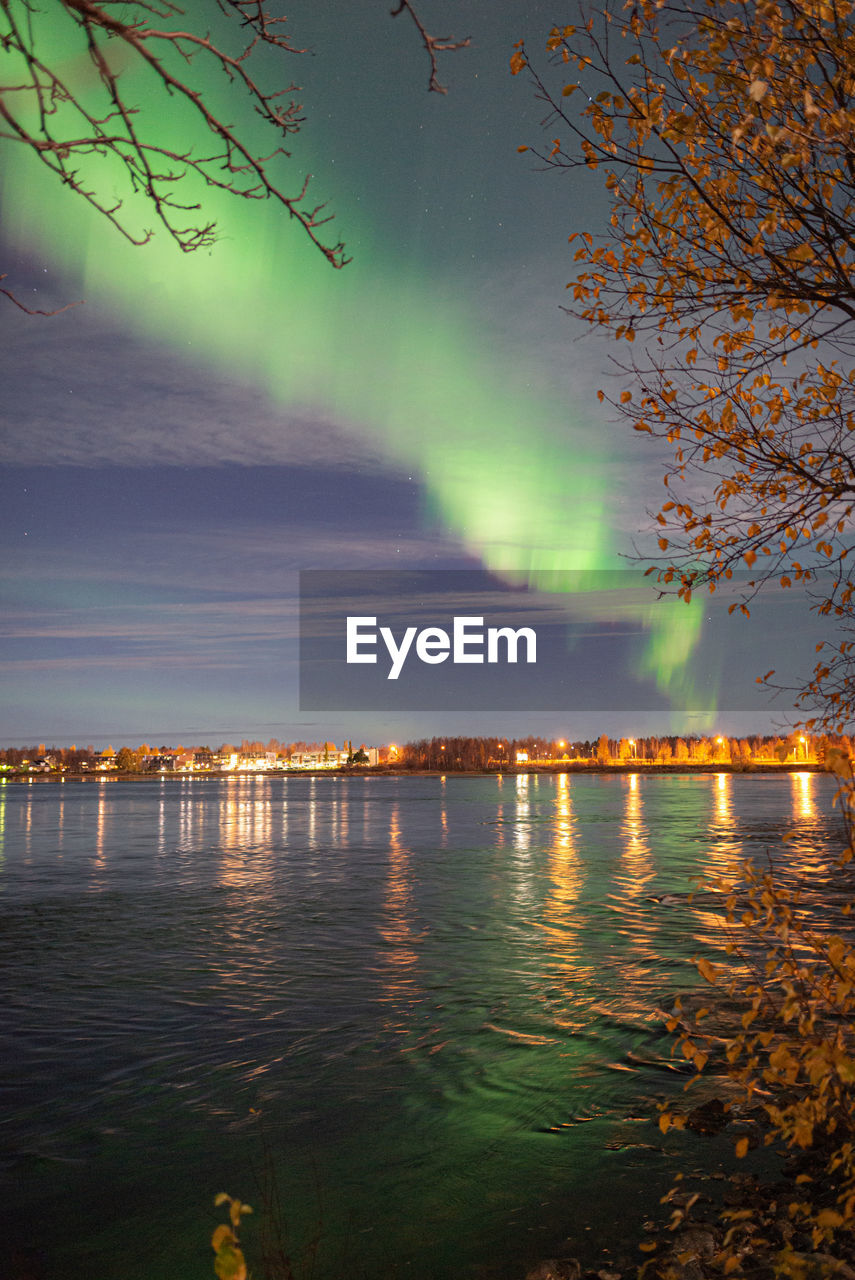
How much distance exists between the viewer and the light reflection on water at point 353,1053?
8.73m

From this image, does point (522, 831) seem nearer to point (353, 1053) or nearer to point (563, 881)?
point (563, 881)

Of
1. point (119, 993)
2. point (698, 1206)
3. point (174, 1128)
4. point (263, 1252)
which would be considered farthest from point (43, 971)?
point (698, 1206)

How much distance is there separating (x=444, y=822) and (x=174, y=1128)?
60521 mm

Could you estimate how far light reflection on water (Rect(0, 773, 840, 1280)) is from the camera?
8727 mm

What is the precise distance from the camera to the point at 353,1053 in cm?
1350

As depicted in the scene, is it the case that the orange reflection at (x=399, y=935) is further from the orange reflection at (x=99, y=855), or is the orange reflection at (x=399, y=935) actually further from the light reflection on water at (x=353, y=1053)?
the orange reflection at (x=99, y=855)

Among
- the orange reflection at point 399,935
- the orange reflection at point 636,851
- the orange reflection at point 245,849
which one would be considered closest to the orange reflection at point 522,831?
the orange reflection at point 636,851

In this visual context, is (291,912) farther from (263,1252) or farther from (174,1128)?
(263,1252)

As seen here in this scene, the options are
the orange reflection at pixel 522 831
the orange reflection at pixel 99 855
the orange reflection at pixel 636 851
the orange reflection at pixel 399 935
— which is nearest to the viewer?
the orange reflection at pixel 399 935

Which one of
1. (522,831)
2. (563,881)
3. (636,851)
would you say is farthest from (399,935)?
(522,831)

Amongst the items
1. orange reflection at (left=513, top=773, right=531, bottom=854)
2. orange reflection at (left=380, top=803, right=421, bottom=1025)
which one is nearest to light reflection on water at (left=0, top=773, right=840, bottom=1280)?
orange reflection at (left=380, top=803, right=421, bottom=1025)

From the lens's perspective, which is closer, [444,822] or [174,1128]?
[174,1128]

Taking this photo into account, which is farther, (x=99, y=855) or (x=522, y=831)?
(x=522, y=831)

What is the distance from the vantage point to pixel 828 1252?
6.61 m
